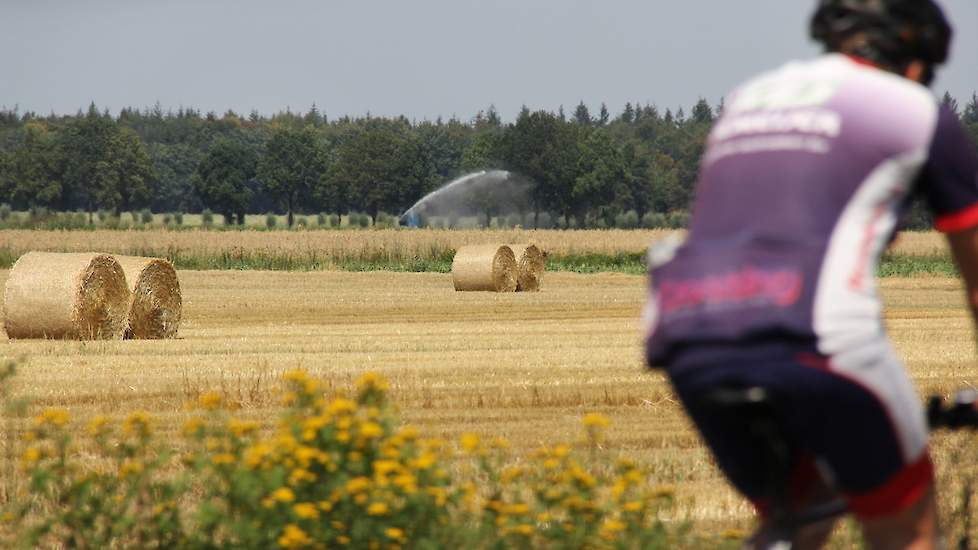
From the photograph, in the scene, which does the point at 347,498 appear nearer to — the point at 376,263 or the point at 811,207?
the point at 811,207

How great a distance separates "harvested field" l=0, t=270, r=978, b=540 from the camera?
10648 millimetres

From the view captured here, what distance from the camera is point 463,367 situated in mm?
15180

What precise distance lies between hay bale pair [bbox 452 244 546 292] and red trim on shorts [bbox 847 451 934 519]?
29.2 meters

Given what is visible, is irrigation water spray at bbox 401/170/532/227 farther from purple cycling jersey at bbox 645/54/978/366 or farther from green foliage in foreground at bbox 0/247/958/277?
purple cycling jersey at bbox 645/54/978/366

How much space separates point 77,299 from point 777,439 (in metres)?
16.3

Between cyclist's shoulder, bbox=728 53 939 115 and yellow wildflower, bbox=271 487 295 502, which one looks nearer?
cyclist's shoulder, bbox=728 53 939 115

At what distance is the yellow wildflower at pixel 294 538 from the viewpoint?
434 centimetres

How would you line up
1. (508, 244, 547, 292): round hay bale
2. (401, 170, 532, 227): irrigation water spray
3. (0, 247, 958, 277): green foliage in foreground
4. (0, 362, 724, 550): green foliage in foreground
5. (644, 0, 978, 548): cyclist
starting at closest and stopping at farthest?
(644, 0, 978, 548): cyclist, (0, 362, 724, 550): green foliage in foreground, (508, 244, 547, 292): round hay bale, (0, 247, 958, 277): green foliage in foreground, (401, 170, 532, 227): irrigation water spray

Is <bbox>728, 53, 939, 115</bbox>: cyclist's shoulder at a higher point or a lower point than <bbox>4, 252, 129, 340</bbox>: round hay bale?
higher

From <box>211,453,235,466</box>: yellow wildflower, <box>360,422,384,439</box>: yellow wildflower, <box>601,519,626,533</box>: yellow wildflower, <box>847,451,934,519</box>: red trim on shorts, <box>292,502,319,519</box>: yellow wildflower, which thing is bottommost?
<box>601,519,626,533</box>: yellow wildflower

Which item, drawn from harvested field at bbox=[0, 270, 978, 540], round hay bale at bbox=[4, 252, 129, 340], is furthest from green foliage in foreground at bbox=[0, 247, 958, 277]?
round hay bale at bbox=[4, 252, 129, 340]

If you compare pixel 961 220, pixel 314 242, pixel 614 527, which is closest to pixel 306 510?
pixel 614 527

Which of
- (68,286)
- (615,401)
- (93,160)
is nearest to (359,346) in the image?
(68,286)

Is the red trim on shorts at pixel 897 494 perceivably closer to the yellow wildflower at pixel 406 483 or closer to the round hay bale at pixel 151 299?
the yellow wildflower at pixel 406 483
